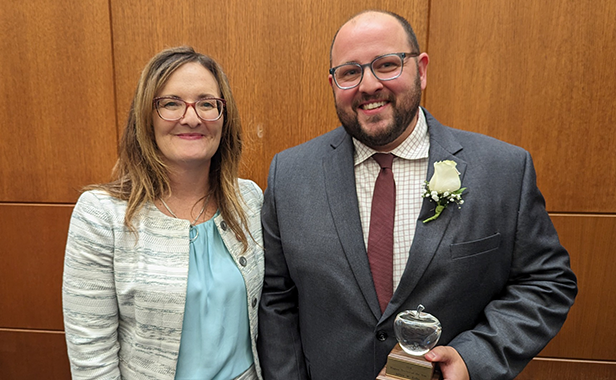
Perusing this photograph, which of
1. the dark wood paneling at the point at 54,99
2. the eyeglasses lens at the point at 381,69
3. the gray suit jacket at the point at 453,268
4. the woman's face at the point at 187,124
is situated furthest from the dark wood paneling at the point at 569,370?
the dark wood paneling at the point at 54,99

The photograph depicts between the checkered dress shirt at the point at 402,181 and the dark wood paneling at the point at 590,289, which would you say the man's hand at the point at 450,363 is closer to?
the checkered dress shirt at the point at 402,181

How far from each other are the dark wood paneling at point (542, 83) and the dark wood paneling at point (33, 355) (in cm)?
249

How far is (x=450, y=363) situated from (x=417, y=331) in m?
0.22

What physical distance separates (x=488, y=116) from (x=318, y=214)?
3.75ft

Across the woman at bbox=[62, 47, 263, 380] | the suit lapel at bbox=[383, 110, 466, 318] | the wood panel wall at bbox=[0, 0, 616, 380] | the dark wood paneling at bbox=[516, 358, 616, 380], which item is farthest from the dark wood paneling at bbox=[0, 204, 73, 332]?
the dark wood paneling at bbox=[516, 358, 616, 380]

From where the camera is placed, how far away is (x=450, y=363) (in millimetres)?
1130

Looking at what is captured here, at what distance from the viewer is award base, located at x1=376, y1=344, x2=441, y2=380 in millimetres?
1017

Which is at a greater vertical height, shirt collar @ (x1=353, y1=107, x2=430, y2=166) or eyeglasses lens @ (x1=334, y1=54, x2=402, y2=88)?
eyeglasses lens @ (x1=334, y1=54, x2=402, y2=88)

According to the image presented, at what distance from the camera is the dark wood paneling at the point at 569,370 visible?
2088 mm

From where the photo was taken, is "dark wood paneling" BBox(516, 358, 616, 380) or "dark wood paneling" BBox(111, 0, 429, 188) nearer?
"dark wood paneling" BBox(111, 0, 429, 188)

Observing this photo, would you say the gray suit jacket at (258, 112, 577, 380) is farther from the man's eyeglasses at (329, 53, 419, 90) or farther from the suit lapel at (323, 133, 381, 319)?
the man's eyeglasses at (329, 53, 419, 90)

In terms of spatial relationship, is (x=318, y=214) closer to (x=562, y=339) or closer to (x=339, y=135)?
(x=339, y=135)

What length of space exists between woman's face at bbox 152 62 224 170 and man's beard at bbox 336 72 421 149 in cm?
45

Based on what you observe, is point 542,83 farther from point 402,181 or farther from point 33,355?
point 33,355
